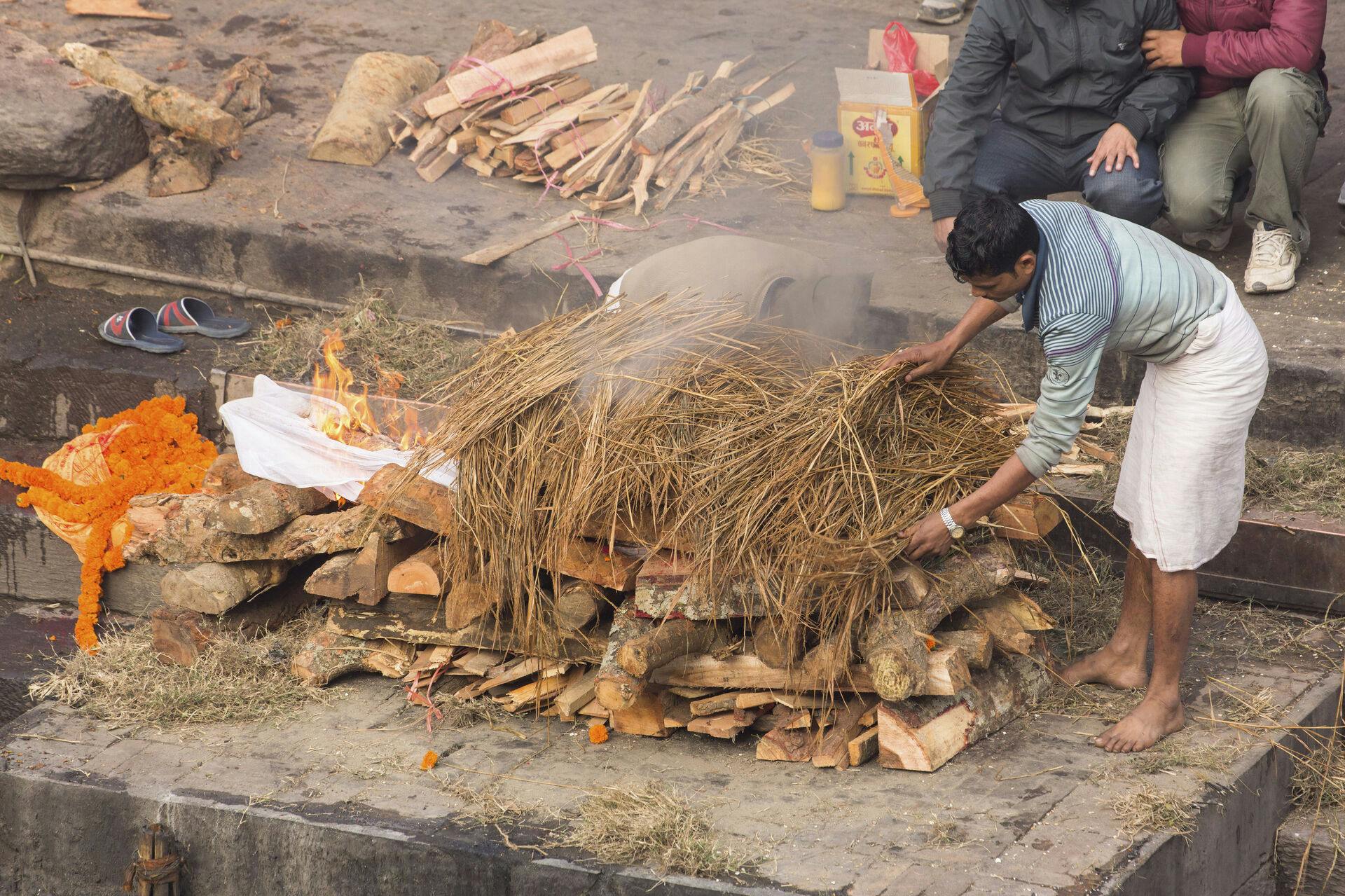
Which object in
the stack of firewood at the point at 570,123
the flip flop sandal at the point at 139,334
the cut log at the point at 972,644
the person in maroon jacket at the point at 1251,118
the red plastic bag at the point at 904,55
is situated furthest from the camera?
the stack of firewood at the point at 570,123

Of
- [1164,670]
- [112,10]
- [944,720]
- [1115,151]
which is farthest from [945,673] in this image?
[112,10]

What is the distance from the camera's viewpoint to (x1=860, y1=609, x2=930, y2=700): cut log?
401 centimetres

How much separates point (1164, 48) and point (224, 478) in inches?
171

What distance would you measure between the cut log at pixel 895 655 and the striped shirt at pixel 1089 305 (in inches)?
25.3

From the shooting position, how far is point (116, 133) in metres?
7.57

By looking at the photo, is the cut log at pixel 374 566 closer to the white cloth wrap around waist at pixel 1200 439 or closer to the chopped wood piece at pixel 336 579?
the chopped wood piece at pixel 336 579

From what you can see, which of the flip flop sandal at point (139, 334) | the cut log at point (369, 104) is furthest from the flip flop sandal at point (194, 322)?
the cut log at point (369, 104)

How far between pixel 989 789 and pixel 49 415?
4928 mm

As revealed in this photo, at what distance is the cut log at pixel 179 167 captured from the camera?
751 cm

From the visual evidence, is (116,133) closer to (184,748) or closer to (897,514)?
(184,748)

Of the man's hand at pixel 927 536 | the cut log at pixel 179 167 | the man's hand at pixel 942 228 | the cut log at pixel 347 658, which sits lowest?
the cut log at pixel 347 658

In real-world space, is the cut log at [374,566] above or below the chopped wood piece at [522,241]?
below

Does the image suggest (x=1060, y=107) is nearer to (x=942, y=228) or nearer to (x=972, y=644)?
(x=942, y=228)

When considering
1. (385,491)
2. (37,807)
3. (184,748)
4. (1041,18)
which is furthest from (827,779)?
(1041,18)
